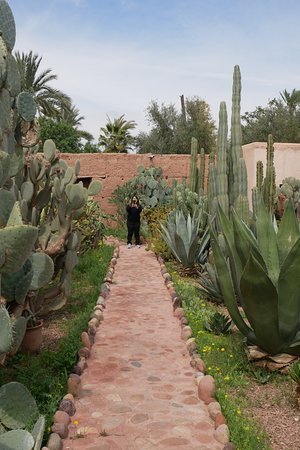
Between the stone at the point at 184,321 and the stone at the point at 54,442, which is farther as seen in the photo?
the stone at the point at 184,321

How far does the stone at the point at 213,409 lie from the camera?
3439 mm

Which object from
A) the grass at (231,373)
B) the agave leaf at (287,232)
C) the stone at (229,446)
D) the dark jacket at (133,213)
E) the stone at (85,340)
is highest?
the agave leaf at (287,232)

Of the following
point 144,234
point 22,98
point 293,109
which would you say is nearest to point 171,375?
point 22,98

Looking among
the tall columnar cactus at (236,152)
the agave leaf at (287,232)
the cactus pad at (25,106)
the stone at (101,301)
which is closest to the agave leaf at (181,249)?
the tall columnar cactus at (236,152)

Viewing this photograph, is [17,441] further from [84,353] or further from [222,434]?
[84,353]

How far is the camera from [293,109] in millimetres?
27016

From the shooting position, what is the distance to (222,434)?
3150mm

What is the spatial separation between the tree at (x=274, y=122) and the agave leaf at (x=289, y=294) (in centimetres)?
2194

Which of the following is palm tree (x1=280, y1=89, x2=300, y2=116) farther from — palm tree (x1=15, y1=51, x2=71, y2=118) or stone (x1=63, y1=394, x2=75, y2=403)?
stone (x1=63, y1=394, x2=75, y2=403)

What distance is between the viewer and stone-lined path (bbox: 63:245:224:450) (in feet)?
10.5

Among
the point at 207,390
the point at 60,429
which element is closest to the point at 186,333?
the point at 207,390

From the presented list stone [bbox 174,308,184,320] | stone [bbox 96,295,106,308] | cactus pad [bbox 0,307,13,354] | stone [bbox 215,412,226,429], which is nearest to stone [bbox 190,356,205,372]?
stone [bbox 215,412,226,429]

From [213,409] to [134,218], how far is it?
7.93 metres

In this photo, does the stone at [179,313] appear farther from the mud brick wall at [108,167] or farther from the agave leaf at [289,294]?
the mud brick wall at [108,167]
